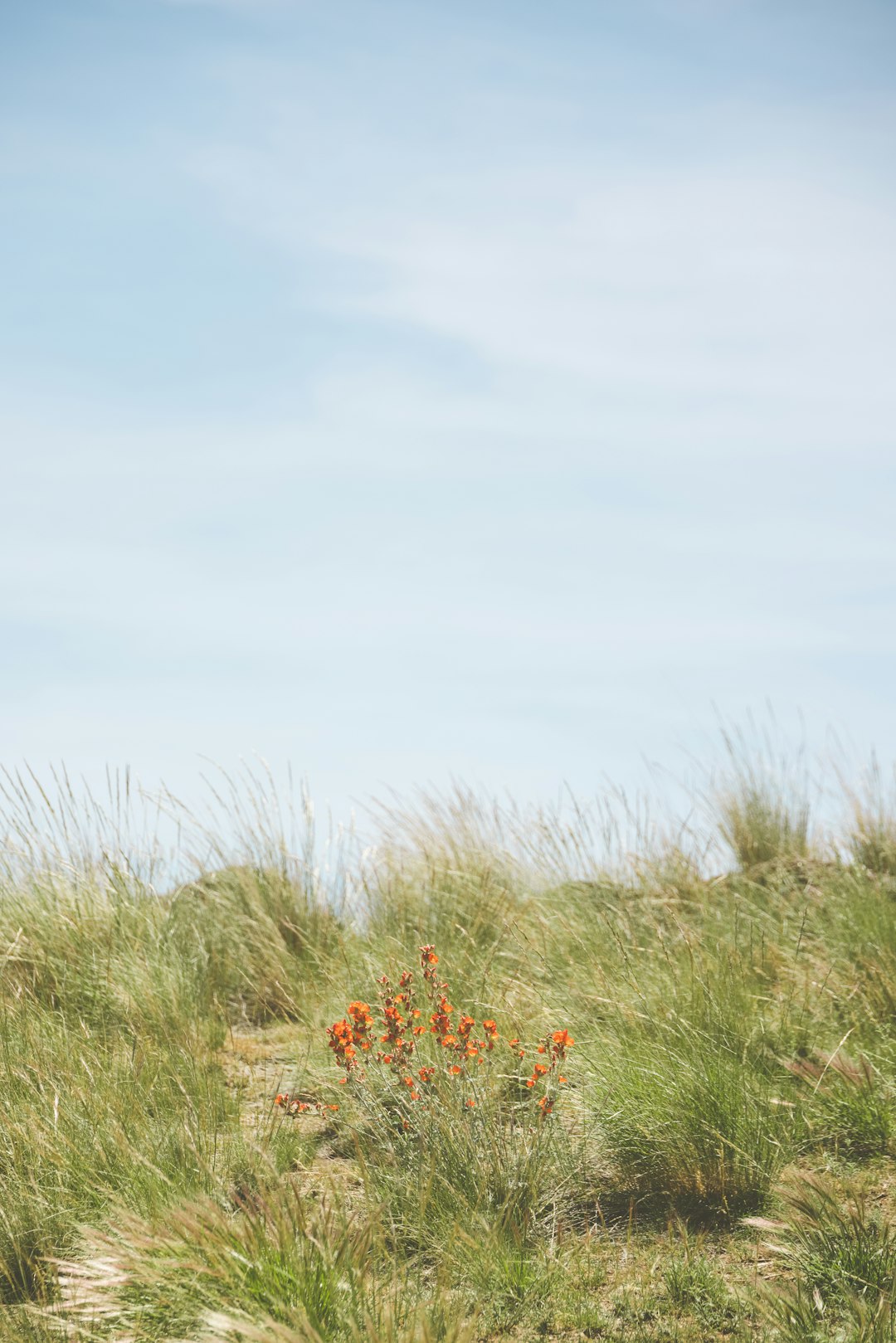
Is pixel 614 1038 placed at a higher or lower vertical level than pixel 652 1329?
higher

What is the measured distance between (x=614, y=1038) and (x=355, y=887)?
2.87 metres

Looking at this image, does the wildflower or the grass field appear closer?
the grass field

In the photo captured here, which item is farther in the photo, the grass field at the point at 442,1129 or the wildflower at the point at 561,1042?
the wildflower at the point at 561,1042

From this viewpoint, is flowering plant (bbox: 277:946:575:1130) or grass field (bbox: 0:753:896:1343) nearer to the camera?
grass field (bbox: 0:753:896:1343)

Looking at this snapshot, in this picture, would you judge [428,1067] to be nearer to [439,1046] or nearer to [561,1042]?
[439,1046]

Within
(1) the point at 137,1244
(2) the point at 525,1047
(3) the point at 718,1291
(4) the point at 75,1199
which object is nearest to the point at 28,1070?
(4) the point at 75,1199

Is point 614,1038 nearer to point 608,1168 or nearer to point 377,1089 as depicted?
point 608,1168

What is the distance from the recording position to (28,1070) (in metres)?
3.19

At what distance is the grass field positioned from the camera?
2100mm

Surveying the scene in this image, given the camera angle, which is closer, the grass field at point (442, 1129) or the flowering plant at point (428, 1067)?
the grass field at point (442, 1129)

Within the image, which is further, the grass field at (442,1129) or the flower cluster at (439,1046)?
the flower cluster at (439,1046)

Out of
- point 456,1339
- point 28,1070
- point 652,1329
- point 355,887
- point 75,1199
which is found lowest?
point 652,1329

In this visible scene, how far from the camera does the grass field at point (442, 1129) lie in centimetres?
210

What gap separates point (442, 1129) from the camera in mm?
2684
